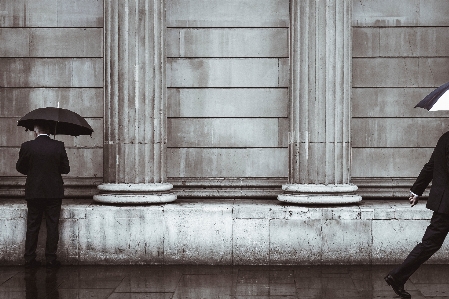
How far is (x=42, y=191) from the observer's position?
8508 millimetres

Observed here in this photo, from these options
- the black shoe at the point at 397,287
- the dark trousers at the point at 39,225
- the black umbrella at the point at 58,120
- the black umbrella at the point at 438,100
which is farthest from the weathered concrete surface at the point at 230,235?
the black umbrella at the point at 438,100

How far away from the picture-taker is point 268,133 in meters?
10.2

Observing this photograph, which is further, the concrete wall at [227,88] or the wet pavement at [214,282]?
the concrete wall at [227,88]

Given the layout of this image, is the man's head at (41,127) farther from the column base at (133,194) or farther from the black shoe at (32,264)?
the black shoe at (32,264)

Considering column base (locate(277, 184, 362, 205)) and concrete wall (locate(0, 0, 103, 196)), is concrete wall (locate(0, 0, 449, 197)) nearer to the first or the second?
concrete wall (locate(0, 0, 103, 196))

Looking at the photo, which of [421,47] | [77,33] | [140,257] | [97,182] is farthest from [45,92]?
[421,47]

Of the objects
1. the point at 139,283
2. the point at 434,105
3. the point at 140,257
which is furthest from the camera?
the point at 140,257

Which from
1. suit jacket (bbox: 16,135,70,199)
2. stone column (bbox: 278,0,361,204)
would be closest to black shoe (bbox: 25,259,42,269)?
suit jacket (bbox: 16,135,70,199)

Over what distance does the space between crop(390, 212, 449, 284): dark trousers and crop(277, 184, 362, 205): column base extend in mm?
2400

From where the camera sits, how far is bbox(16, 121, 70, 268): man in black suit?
853cm

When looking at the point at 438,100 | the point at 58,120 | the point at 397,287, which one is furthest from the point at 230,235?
the point at 438,100

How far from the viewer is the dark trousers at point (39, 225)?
8.55 metres

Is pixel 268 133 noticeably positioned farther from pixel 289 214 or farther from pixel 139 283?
pixel 139 283

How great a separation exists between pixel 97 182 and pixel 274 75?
3539 millimetres
